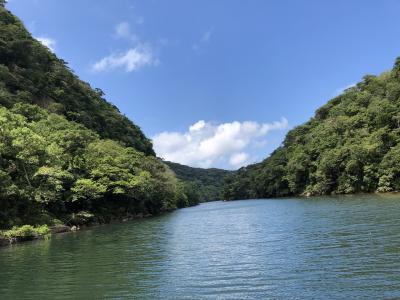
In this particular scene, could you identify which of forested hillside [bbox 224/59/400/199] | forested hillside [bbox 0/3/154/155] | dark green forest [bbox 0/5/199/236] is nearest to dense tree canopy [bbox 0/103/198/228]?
dark green forest [bbox 0/5/199/236]

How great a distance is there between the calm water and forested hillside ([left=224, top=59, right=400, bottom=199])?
51.0 metres

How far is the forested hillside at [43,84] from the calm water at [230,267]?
58932mm

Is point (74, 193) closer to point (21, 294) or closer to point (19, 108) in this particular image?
point (19, 108)

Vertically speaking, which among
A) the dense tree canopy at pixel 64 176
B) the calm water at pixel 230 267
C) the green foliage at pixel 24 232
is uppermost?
the dense tree canopy at pixel 64 176

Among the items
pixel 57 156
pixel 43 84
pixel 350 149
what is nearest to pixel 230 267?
pixel 57 156

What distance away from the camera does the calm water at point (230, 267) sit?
588 inches

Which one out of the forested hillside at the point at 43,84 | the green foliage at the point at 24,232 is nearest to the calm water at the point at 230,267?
the green foliage at the point at 24,232

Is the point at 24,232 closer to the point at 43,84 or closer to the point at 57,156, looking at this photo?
the point at 57,156

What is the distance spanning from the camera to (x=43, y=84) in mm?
94250

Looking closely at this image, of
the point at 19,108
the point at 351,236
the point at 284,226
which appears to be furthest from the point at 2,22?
the point at 351,236

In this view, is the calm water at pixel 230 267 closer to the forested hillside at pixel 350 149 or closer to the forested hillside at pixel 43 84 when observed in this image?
the forested hillside at pixel 350 149

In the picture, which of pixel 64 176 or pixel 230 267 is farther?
pixel 64 176

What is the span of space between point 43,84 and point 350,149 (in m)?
71.7

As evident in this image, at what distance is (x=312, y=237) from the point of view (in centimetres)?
2614
